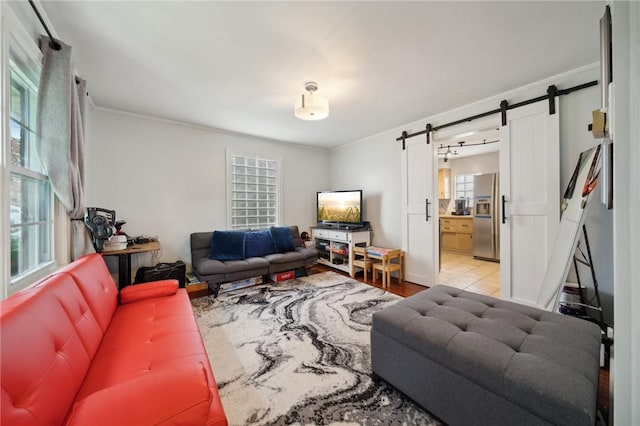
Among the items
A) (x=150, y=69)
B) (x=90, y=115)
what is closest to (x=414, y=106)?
(x=150, y=69)

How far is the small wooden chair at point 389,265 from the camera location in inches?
137

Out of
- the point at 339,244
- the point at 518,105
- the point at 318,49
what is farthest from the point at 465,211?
the point at 318,49

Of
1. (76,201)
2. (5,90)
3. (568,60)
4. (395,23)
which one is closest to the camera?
(5,90)

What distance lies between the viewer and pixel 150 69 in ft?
7.16

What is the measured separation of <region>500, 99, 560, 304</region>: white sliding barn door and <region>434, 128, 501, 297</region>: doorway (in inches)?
41.6

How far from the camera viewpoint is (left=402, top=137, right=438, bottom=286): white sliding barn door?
133 inches

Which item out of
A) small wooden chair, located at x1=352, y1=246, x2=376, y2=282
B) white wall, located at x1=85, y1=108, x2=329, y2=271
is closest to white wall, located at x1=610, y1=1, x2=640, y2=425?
small wooden chair, located at x1=352, y1=246, x2=376, y2=282

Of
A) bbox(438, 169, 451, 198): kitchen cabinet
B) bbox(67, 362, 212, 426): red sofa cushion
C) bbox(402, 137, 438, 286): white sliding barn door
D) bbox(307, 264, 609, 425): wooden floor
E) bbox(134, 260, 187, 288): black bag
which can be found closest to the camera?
bbox(67, 362, 212, 426): red sofa cushion

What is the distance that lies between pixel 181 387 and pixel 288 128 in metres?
3.62

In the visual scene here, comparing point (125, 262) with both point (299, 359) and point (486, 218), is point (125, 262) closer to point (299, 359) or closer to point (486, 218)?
point (299, 359)

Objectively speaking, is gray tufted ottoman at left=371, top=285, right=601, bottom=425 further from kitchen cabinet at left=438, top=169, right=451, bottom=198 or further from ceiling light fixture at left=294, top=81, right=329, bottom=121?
kitchen cabinet at left=438, top=169, right=451, bottom=198

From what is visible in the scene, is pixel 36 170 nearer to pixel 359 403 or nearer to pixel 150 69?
Result: pixel 150 69

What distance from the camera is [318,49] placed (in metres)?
1.91

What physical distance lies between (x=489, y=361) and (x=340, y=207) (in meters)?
3.50
